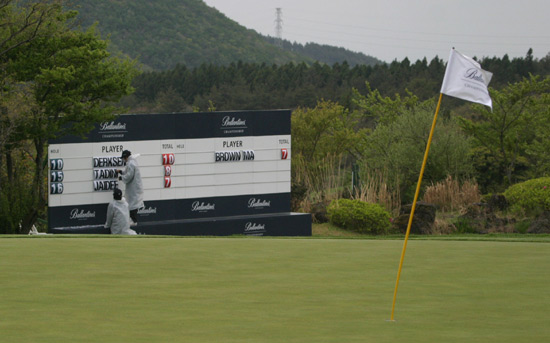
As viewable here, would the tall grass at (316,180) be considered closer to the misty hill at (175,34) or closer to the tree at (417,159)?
the tree at (417,159)

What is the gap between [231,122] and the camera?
21.2 metres

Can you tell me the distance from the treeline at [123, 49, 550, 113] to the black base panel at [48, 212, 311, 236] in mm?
41883

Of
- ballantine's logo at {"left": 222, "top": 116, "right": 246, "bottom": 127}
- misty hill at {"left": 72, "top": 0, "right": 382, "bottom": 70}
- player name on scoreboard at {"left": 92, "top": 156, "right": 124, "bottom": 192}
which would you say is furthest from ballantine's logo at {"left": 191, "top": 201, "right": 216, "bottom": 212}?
misty hill at {"left": 72, "top": 0, "right": 382, "bottom": 70}

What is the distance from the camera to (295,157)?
29.7 metres

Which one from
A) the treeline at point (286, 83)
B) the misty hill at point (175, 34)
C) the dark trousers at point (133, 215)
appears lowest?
the dark trousers at point (133, 215)

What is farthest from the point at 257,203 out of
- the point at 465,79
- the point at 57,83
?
the point at 465,79

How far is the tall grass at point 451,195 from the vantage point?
24.5m

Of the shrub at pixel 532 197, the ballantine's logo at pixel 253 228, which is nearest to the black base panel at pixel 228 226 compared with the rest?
the ballantine's logo at pixel 253 228

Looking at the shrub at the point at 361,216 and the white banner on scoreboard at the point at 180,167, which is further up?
the white banner on scoreboard at the point at 180,167

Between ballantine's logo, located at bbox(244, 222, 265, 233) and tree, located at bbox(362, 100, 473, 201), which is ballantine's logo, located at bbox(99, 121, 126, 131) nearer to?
ballantine's logo, located at bbox(244, 222, 265, 233)

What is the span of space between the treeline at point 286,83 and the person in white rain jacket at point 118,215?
4656 cm

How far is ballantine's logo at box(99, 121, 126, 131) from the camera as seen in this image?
1917 cm

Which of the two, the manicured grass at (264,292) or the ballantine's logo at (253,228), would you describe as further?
the ballantine's logo at (253,228)

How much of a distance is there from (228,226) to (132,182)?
10.3 ft
